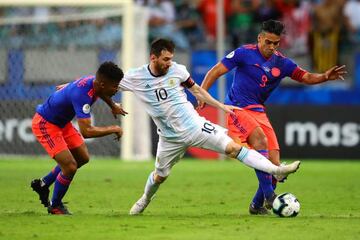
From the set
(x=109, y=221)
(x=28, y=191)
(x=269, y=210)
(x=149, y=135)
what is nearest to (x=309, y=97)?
(x=149, y=135)

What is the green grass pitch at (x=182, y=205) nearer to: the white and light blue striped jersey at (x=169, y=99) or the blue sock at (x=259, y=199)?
the blue sock at (x=259, y=199)

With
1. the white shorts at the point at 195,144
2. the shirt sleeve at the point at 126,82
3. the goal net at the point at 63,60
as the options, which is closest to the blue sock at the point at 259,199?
the white shorts at the point at 195,144

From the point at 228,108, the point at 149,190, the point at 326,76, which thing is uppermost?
the point at 326,76

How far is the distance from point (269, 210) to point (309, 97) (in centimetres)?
1147

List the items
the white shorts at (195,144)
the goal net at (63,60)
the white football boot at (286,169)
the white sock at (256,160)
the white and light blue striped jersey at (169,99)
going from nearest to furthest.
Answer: the white football boot at (286,169)
the white sock at (256,160)
the white shorts at (195,144)
the white and light blue striped jersey at (169,99)
the goal net at (63,60)

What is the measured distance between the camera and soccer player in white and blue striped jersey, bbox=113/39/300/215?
10930mm

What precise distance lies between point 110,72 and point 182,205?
2749 mm

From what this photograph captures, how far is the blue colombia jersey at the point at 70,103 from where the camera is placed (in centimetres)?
1102

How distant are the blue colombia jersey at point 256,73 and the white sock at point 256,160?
1291 mm

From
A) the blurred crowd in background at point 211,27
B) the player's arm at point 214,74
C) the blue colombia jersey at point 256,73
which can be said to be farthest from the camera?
the blurred crowd in background at point 211,27

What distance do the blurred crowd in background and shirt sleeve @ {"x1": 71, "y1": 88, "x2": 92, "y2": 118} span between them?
12059mm

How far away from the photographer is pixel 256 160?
10.7 meters

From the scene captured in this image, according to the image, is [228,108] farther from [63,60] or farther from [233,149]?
[63,60]

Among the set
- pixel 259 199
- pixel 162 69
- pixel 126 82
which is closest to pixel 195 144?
pixel 162 69
